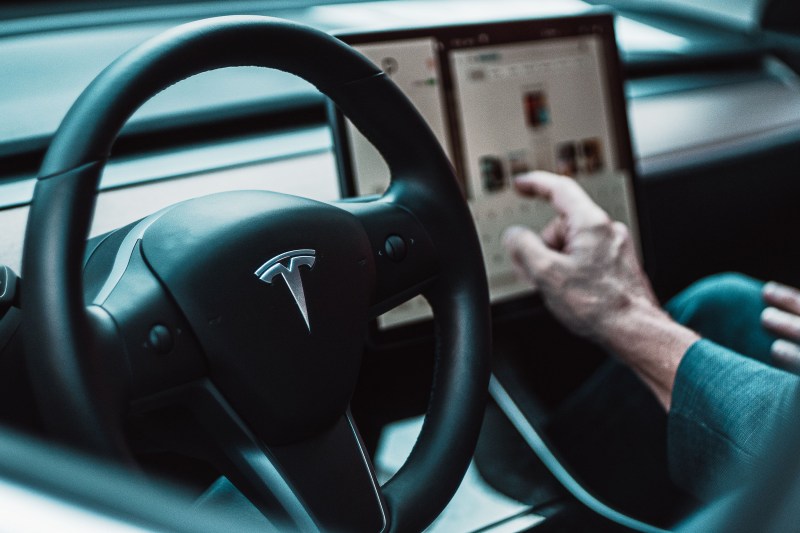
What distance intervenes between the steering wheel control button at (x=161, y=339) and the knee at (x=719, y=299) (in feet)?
2.24

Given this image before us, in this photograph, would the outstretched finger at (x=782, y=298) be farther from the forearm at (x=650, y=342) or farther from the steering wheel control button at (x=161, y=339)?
the steering wheel control button at (x=161, y=339)

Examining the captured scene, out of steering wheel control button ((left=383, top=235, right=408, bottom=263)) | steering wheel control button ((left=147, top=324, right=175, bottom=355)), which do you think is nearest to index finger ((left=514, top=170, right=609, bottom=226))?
steering wheel control button ((left=383, top=235, right=408, bottom=263))

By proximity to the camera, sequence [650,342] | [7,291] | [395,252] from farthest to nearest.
A: [650,342], [395,252], [7,291]

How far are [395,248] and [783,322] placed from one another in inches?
18.6

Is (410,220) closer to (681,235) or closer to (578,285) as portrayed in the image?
(578,285)

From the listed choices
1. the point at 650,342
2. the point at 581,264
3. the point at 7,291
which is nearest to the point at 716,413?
the point at 650,342

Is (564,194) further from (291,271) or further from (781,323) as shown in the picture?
(291,271)

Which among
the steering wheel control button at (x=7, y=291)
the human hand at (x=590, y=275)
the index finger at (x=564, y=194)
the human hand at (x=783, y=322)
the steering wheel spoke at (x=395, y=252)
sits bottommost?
the human hand at (x=783, y=322)

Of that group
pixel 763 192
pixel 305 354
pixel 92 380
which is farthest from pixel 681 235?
pixel 92 380

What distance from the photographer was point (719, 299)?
1.09 meters

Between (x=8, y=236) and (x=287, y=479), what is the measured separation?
13.6 inches

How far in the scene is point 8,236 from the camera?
82 centimetres

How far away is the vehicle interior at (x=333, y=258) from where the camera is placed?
0.55 m

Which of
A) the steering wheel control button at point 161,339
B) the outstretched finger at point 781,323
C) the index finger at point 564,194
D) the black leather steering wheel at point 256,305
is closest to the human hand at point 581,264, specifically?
the index finger at point 564,194
